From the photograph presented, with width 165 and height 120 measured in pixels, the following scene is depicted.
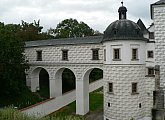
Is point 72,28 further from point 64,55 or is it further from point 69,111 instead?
point 69,111

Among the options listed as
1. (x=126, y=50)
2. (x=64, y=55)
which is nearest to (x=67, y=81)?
(x=64, y=55)

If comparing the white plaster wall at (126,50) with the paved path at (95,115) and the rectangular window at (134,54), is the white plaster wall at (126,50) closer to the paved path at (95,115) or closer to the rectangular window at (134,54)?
the rectangular window at (134,54)

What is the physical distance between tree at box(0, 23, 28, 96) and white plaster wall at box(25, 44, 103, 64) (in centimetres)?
281

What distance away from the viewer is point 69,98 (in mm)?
27688

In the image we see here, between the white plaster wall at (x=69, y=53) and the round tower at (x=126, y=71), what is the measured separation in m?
2.17

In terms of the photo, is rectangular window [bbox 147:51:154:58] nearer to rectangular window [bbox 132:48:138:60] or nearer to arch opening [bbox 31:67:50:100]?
rectangular window [bbox 132:48:138:60]

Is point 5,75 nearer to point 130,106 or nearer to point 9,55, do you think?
point 9,55

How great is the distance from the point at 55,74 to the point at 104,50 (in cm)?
615

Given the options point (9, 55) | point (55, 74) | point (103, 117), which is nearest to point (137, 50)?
point (103, 117)

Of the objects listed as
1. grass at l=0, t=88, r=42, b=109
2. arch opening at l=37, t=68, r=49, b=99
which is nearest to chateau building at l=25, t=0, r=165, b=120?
grass at l=0, t=88, r=42, b=109

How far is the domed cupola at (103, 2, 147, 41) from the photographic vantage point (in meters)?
20.4

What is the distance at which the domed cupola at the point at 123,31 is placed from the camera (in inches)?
802

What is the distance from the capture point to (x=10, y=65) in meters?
22.9

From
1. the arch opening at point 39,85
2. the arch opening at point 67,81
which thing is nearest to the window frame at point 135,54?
the arch opening at point 39,85
